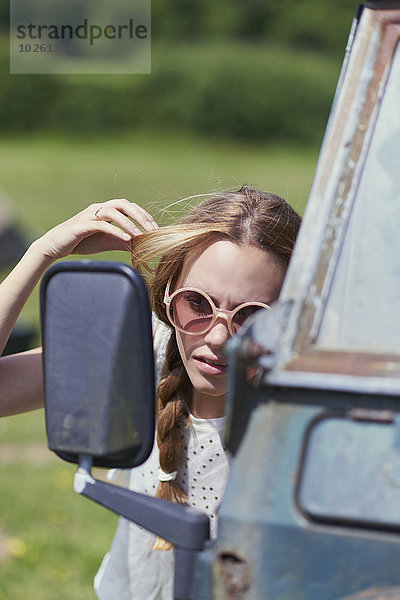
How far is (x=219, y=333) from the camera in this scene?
1.93 meters

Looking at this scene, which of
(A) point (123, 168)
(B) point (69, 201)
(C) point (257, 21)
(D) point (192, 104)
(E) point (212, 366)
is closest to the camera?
(E) point (212, 366)

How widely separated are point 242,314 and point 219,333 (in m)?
0.07

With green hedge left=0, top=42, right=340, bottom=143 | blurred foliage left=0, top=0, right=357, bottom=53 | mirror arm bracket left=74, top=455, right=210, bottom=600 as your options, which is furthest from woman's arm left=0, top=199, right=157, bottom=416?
blurred foliage left=0, top=0, right=357, bottom=53

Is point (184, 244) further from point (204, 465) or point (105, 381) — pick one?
point (105, 381)

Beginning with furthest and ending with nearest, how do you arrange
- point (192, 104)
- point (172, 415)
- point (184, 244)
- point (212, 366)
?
point (192, 104) → point (172, 415) → point (184, 244) → point (212, 366)

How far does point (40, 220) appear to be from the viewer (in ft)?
54.1

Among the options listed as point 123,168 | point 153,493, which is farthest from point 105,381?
point 123,168

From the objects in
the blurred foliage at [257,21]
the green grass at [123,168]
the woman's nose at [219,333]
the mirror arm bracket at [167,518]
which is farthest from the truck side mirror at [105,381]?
the blurred foliage at [257,21]

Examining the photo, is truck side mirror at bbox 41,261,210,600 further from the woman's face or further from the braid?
the braid

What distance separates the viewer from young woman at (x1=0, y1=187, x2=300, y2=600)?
2.00m

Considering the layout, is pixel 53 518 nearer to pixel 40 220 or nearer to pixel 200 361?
pixel 200 361

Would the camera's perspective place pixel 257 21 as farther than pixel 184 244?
Yes

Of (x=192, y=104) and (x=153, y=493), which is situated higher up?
(x=192, y=104)

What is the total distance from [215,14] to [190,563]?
30.6m
